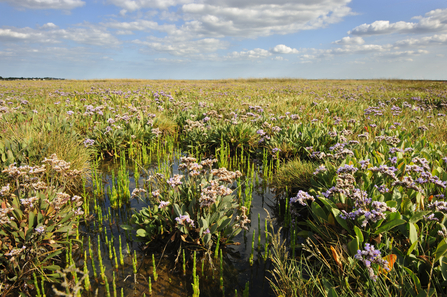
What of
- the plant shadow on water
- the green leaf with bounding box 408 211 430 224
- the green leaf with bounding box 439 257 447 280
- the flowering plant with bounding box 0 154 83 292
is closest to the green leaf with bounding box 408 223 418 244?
the green leaf with bounding box 408 211 430 224

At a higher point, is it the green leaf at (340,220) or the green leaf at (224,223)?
the green leaf at (340,220)

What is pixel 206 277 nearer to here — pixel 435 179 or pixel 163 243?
pixel 163 243

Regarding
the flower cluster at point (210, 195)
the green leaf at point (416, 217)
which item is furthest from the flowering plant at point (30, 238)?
the green leaf at point (416, 217)

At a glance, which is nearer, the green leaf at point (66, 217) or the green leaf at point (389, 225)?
the green leaf at point (389, 225)

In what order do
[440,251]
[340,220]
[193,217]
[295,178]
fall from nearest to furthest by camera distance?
1. [440,251]
2. [340,220]
3. [193,217]
4. [295,178]

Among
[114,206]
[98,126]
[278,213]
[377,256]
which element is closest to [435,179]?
[377,256]

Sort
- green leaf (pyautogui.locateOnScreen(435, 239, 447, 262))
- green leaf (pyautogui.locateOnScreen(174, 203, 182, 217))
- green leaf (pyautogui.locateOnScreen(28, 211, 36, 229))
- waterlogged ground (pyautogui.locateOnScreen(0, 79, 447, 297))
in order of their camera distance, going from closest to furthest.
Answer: green leaf (pyautogui.locateOnScreen(435, 239, 447, 262)) < waterlogged ground (pyautogui.locateOnScreen(0, 79, 447, 297)) < green leaf (pyautogui.locateOnScreen(28, 211, 36, 229)) < green leaf (pyautogui.locateOnScreen(174, 203, 182, 217))

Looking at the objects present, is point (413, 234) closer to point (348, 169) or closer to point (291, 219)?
point (348, 169)

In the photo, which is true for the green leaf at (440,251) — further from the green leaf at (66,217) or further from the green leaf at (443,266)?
the green leaf at (66,217)

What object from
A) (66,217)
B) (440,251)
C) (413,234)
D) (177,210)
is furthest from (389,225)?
(66,217)

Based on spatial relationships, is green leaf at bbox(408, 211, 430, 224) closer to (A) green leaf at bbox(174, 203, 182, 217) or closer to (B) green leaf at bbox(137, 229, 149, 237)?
(A) green leaf at bbox(174, 203, 182, 217)

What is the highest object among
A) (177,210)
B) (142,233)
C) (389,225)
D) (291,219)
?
(389,225)

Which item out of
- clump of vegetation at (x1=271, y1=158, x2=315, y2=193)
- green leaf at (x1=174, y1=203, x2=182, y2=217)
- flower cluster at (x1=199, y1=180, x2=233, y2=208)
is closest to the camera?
flower cluster at (x1=199, y1=180, x2=233, y2=208)

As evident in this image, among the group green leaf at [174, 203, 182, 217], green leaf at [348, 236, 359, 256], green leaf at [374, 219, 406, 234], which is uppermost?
green leaf at [374, 219, 406, 234]
